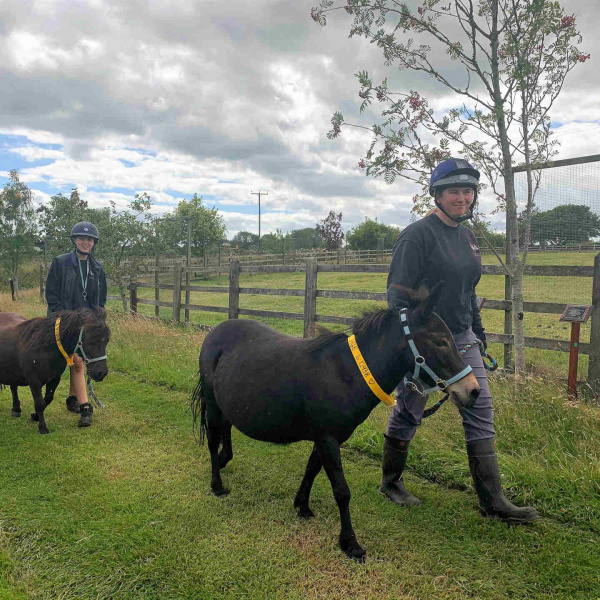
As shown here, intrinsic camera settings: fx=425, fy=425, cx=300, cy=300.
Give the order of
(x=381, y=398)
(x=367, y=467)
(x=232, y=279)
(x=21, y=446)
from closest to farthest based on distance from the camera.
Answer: (x=381, y=398), (x=367, y=467), (x=21, y=446), (x=232, y=279)

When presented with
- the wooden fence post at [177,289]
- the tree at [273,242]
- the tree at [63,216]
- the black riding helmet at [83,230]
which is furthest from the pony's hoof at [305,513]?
the tree at [273,242]

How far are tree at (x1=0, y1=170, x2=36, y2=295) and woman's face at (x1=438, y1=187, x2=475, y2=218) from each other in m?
19.1

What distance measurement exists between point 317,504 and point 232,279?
19.2 feet

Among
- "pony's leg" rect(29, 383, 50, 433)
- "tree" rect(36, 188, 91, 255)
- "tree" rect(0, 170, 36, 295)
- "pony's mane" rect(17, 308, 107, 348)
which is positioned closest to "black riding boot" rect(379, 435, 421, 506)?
"pony's mane" rect(17, 308, 107, 348)

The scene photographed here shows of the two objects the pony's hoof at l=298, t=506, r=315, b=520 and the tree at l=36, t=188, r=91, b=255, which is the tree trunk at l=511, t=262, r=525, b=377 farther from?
the tree at l=36, t=188, r=91, b=255

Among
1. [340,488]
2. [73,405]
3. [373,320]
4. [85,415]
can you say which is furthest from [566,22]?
[73,405]

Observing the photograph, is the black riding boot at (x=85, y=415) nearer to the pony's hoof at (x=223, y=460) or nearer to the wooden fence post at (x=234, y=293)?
the pony's hoof at (x=223, y=460)

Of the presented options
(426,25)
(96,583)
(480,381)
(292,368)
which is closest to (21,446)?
(96,583)

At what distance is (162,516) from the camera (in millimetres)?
2941

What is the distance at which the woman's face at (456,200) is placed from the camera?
2.80 meters

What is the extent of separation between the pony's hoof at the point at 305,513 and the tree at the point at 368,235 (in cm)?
4651

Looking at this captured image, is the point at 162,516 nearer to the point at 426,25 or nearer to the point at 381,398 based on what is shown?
the point at 381,398

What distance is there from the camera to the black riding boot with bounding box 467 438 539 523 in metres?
2.82

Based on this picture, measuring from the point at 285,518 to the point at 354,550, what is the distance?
0.58m
